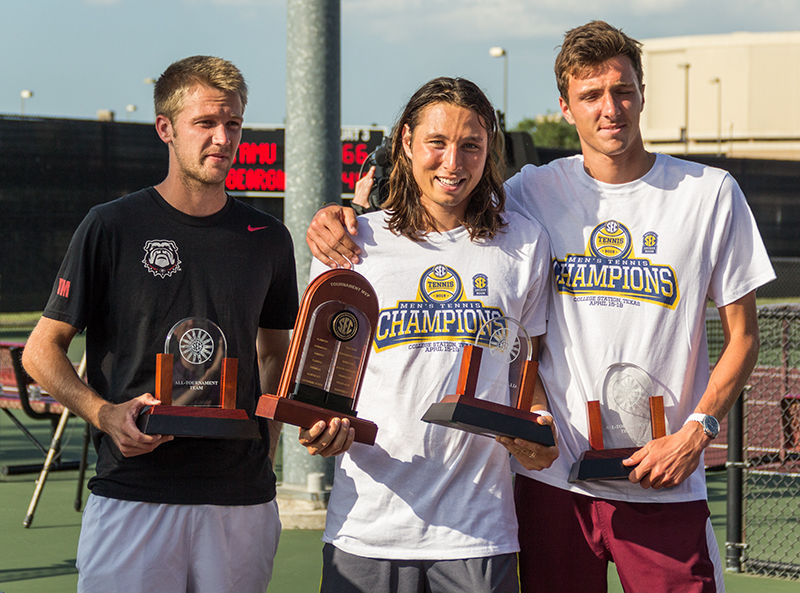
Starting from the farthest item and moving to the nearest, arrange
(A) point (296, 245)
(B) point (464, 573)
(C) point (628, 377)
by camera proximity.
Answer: (A) point (296, 245) → (C) point (628, 377) → (B) point (464, 573)

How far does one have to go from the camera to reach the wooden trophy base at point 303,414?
2715mm

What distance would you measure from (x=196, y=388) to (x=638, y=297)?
1.13m

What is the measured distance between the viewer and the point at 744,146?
7181 centimetres

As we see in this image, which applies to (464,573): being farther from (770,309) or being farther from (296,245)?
(296,245)

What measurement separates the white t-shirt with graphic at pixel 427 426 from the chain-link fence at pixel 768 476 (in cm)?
306

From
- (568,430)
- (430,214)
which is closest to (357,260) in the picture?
(430,214)

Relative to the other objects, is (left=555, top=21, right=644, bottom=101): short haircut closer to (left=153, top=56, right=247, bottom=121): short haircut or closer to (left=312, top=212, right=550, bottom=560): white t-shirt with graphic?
(left=312, top=212, right=550, bottom=560): white t-shirt with graphic

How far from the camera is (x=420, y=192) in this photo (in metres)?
2.98

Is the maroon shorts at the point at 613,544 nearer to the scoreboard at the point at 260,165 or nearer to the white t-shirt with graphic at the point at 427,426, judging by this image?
the white t-shirt with graphic at the point at 427,426

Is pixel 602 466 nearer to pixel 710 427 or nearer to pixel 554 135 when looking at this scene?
pixel 710 427

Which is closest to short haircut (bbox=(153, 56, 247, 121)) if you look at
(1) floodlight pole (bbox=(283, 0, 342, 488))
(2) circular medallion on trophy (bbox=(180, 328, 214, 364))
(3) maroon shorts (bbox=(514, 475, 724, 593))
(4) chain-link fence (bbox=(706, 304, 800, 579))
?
(2) circular medallion on trophy (bbox=(180, 328, 214, 364))

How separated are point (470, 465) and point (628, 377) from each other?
47cm

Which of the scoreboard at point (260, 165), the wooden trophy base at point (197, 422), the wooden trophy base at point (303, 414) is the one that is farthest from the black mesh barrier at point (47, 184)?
the wooden trophy base at point (303, 414)

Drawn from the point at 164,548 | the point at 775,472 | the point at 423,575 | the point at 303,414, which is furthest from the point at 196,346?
the point at 775,472
